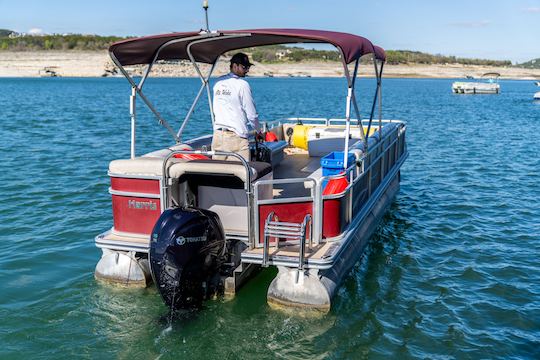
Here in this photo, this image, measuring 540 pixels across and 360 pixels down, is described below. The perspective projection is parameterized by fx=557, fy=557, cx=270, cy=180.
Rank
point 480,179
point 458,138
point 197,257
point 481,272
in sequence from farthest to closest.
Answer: point 458,138, point 480,179, point 481,272, point 197,257

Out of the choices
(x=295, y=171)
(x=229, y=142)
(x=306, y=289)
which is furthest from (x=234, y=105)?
(x=295, y=171)

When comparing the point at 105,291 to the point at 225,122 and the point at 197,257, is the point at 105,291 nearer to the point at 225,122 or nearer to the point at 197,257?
the point at 197,257

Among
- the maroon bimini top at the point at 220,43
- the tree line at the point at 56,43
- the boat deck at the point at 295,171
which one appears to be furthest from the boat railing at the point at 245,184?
the tree line at the point at 56,43

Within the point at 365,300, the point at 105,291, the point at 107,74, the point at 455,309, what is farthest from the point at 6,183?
the point at 107,74

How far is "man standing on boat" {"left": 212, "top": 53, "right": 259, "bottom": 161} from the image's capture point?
24.1 ft

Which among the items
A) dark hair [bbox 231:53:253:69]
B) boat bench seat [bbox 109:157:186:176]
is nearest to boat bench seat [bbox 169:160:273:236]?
boat bench seat [bbox 109:157:186:176]

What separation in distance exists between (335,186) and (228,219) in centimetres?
150

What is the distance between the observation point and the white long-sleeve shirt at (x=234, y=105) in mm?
7324

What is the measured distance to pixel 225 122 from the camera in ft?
24.6

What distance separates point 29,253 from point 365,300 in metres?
5.52

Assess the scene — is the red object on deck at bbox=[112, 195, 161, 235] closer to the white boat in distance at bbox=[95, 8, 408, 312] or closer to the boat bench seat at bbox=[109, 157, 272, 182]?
the white boat in distance at bbox=[95, 8, 408, 312]

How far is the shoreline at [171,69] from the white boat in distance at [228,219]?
93018 mm

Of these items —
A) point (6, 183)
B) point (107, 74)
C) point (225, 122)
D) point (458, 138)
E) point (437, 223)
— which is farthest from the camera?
point (107, 74)

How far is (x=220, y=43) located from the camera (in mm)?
9102
